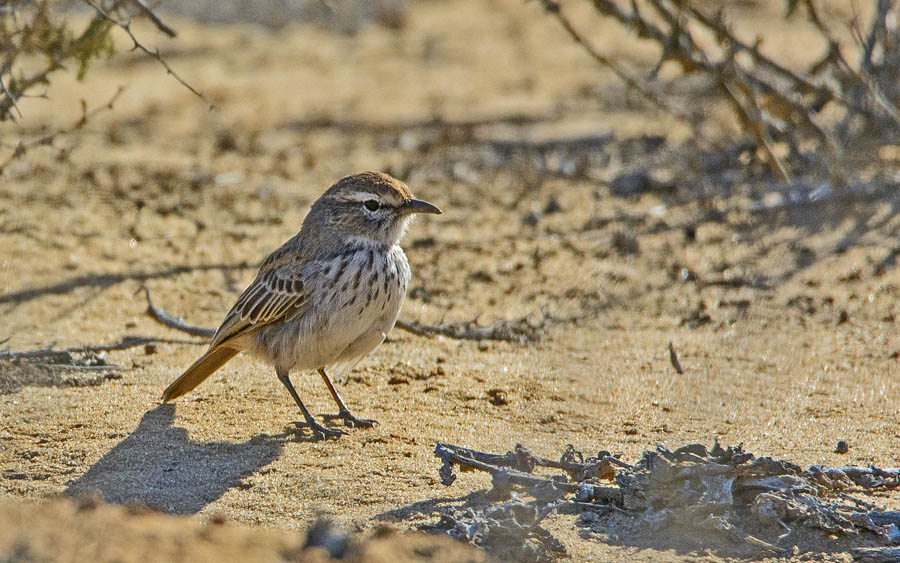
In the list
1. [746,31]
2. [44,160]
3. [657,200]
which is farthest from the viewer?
[746,31]

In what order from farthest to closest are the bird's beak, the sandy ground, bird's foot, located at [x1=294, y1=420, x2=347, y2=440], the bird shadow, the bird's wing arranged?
the bird's beak, the bird's wing, bird's foot, located at [x1=294, y1=420, x2=347, y2=440], the sandy ground, the bird shadow

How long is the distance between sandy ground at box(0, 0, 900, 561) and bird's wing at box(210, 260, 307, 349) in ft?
1.33

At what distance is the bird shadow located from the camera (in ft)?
15.5

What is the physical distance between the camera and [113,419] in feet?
18.3

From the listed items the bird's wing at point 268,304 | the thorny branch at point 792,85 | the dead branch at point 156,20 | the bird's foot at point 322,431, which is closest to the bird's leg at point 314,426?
the bird's foot at point 322,431

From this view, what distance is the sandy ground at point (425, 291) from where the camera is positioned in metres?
5.03

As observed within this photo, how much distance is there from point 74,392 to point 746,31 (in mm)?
9800

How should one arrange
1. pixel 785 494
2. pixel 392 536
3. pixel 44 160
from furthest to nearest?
1. pixel 44 160
2. pixel 785 494
3. pixel 392 536

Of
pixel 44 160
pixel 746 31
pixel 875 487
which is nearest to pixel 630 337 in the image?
pixel 875 487

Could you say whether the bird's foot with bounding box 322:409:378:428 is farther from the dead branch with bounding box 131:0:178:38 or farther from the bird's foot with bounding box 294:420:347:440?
the dead branch with bounding box 131:0:178:38

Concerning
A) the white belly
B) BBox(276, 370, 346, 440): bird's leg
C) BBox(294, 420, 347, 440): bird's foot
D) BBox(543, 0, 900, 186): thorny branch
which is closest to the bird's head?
the white belly

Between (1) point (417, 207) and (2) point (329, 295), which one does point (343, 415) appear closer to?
(2) point (329, 295)

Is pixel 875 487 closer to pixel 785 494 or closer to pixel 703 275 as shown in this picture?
pixel 785 494

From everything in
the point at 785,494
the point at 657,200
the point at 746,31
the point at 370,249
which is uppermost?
the point at 746,31
